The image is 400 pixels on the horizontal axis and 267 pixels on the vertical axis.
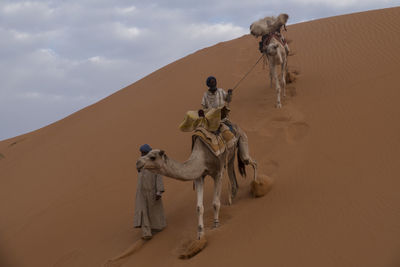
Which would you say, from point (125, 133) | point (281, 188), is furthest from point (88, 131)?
point (281, 188)

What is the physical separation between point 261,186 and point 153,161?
264cm

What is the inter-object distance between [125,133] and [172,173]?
25.6 feet

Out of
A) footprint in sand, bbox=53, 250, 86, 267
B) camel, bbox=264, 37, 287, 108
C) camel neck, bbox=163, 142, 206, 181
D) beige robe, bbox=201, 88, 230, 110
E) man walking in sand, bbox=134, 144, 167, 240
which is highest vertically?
camel, bbox=264, 37, 287, 108

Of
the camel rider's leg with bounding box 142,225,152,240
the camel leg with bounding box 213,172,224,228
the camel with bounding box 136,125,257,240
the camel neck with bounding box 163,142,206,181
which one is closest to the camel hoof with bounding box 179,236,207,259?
the camel with bounding box 136,125,257,240

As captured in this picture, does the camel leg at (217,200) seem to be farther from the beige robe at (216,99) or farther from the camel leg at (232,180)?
the beige robe at (216,99)

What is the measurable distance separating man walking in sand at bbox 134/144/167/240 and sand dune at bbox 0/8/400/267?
0.74 feet

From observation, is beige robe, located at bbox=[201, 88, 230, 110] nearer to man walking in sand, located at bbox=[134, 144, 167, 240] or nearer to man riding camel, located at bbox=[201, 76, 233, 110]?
man riding camel, located at bbox=[201, 76, 233, 110]

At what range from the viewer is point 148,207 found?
7.55 m

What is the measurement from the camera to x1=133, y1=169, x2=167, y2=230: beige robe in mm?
7457

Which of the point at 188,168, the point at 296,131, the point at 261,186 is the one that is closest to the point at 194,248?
the point at 188,168

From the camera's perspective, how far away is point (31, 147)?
16.1 metres

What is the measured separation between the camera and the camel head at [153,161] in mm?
5224

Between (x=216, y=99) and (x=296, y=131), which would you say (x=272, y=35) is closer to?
(x=296, y=131)

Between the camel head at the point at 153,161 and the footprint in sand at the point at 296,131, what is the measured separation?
4.42 m
